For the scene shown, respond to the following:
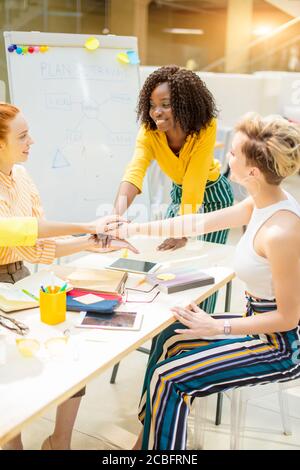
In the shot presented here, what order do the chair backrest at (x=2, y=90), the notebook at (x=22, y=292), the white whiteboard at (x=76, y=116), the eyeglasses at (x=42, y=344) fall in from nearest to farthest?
the eyeglasses at (x=42, y=344), the notebook at (x=22, y=292), the white whiteboard at (x=76, y=116), the chair backrest at (x=2, y=90)

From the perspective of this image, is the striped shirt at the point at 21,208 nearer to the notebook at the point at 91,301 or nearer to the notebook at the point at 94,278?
the notebook at the point at 94,278

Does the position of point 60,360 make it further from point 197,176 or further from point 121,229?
point 197,176

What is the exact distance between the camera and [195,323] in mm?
1605

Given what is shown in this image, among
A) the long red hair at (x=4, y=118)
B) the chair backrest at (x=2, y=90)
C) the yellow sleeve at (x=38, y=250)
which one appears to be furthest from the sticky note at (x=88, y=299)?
the chair backrest at (x=2, y=90)

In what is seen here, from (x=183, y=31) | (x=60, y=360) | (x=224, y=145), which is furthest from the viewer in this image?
(x=183, y=31)

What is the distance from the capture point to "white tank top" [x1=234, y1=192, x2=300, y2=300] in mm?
1589

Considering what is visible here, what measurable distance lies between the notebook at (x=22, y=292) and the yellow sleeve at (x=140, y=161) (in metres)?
0.74

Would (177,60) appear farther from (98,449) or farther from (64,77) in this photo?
(98,449)

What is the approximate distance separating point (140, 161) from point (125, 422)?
1095 mm

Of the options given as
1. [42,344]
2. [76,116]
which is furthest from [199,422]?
[76,116]

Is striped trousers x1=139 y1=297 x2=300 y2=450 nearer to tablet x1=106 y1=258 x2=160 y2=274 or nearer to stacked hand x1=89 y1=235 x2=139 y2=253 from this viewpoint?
tablet x1=106 y1=258 x2=160 y2=274

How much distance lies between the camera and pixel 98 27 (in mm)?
5180

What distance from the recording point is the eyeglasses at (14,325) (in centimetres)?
145

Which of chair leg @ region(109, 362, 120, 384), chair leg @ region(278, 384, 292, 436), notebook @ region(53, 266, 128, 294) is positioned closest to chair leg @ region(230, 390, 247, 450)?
chair leg @ region(278, 384, 292, 436)
